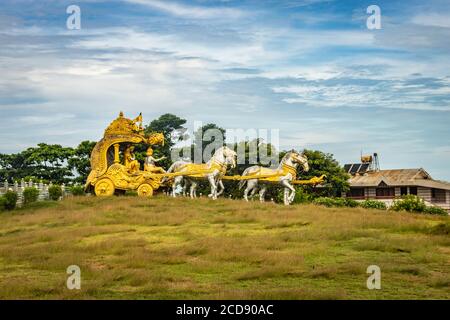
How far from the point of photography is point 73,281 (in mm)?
15297

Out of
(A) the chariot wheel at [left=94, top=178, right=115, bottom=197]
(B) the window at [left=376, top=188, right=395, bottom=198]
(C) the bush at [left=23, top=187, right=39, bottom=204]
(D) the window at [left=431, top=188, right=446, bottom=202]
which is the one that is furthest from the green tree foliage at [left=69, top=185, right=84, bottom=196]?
(D) the window at [left=431, top=188, right=446, bottom=202]

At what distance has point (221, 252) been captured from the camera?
62.0ft

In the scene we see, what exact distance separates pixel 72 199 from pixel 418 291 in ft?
74.2

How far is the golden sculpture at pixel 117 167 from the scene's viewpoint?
34.3m

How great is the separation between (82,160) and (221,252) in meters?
36.3

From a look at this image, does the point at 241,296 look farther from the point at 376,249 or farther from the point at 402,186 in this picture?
the point at 402,186

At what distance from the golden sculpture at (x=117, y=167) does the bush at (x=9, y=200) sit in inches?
150

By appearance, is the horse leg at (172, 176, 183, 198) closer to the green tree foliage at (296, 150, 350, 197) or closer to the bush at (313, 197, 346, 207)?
the bush at (313, 197, 346, 207)

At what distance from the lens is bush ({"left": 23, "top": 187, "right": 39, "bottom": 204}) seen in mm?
33938

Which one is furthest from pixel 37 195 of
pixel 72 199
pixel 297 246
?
pixel 297 246

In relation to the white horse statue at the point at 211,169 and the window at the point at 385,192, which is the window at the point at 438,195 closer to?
the window at the point at 385,192

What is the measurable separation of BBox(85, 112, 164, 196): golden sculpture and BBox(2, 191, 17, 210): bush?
381 cm

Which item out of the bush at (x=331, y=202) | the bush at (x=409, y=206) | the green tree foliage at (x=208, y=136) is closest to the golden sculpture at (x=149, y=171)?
the bush at (x=331, y=202)

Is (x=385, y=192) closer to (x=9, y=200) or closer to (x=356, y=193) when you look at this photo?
(x=356, y=193)
